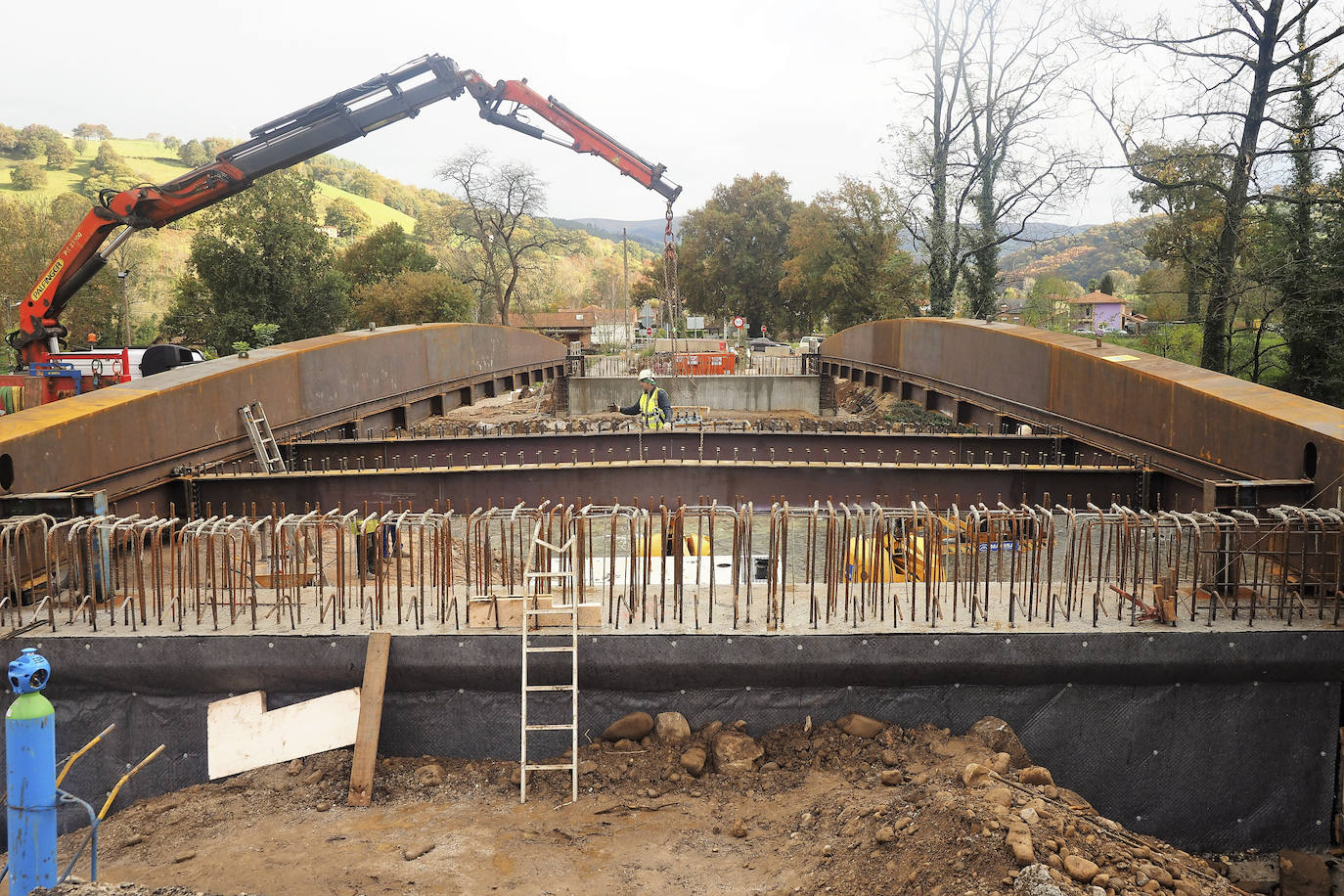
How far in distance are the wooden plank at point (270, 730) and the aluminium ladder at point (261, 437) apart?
16.4ft

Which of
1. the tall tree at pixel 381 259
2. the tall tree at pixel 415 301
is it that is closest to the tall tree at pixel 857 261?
the tall tree at pixel 415 301

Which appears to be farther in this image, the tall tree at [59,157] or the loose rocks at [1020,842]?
the tall tree at [59,157]

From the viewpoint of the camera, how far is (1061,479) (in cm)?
1088

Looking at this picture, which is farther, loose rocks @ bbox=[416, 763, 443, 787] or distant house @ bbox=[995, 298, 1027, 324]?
distant house @ bbox=[995, 298, 1027, 324]

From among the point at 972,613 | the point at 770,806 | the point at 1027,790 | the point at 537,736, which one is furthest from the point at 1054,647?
the point at 537,736

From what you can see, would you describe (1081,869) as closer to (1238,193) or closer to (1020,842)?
(1020,842)

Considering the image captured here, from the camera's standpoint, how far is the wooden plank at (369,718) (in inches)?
260

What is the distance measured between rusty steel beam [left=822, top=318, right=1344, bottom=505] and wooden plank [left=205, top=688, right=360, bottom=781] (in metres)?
8.45

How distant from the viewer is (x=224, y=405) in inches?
452

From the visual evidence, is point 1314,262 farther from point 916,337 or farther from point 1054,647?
point 1054,647

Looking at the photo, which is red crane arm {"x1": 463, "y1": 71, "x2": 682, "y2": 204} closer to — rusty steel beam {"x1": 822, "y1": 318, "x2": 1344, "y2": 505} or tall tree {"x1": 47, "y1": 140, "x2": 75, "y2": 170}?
rusty steel beam {"x1": 822, "y1": 318, "x2": 1344, "y2": 505}

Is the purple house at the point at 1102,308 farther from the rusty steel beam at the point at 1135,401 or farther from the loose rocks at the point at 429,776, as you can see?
the loose rocks at the point at 429,776

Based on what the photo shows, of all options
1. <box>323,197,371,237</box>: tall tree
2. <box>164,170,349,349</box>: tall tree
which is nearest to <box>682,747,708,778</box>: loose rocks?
<box>164,170,349,349</box>: tall tree

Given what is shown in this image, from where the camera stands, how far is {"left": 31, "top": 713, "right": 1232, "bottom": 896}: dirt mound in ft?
16.4
